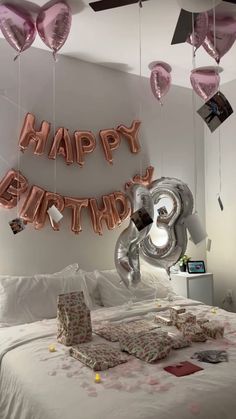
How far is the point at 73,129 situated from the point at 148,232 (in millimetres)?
1156

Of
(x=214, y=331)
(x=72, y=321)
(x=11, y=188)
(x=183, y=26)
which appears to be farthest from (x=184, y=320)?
(x=183, y=26)

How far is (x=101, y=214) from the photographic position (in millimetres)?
3357

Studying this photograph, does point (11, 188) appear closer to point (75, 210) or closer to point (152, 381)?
point (75, 210)

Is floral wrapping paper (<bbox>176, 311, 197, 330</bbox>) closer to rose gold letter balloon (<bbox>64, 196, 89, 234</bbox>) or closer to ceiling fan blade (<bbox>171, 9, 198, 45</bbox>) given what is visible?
rose gold letter balloon (<bbox>64, 196, 89, 234</bbox>)

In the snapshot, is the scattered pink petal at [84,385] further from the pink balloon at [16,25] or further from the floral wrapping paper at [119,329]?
the pink balloon at [16,25]

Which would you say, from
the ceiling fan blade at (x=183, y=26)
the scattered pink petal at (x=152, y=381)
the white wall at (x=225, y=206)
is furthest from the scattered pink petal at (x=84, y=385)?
the white wall at (x=225, y=206)

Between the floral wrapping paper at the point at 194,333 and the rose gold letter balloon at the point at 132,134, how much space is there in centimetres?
181

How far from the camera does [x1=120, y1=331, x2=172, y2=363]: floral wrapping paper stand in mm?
1882

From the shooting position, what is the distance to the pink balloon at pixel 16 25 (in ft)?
7.82

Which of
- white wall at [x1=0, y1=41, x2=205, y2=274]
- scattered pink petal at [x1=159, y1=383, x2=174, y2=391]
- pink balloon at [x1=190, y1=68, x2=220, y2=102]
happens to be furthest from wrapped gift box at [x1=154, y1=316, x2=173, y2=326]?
pink balloon at [x1=190, y1=68, x2=220, y2=102]

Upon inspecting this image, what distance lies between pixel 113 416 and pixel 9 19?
A: 2.26 meters

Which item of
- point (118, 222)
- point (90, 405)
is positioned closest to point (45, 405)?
point (90, 405)

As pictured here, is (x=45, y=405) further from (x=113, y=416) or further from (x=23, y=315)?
(x=23, y=315)

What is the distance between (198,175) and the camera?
4203mm
